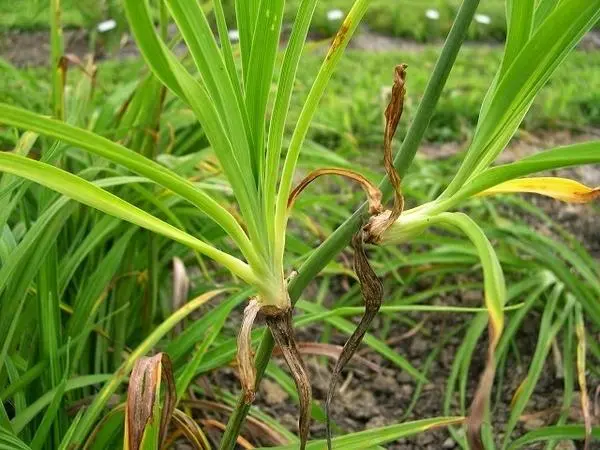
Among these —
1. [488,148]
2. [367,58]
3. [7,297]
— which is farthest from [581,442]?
[367,58]

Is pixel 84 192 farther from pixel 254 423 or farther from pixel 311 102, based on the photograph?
pixel 254 423

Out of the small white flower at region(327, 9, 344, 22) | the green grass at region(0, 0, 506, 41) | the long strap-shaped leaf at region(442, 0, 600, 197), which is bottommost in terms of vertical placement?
the long strap-shaped leaf at region(442, 0, 600, 197)

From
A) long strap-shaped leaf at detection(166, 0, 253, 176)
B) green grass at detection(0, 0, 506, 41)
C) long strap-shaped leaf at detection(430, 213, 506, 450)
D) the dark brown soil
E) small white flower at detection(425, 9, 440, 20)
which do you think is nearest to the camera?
long strap-shaped leaf at detection(430, 213, 506, 450)

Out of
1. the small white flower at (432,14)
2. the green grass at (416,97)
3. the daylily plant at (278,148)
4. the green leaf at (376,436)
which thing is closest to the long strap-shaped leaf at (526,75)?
the daylily plant at (278,148)

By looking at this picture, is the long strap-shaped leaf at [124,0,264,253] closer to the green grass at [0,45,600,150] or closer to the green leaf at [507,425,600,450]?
the green leaf at [507,425,600,450]

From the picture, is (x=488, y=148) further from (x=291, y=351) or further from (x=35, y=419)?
(x=35, y=419)

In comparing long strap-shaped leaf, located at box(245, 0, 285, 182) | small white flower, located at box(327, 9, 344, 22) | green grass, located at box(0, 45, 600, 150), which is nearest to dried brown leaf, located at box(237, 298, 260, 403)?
long strap-shaped leaf, located at box(245, 0, 285, 182)
